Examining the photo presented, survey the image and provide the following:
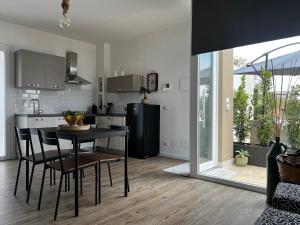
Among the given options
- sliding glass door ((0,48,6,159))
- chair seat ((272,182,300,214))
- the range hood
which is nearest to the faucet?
sliding glass door ((0,48,6,159))

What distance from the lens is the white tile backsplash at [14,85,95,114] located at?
516 cm

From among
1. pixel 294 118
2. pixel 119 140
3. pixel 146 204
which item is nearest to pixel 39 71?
pixel 119 140

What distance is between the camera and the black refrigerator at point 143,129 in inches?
198

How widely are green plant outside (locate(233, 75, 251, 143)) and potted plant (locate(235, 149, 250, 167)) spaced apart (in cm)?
34

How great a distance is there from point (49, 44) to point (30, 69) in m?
0.93

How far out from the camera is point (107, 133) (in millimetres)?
2664

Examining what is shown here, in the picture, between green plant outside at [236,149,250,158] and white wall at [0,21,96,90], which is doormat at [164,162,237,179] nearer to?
green plant outside at [236,149,250,158]

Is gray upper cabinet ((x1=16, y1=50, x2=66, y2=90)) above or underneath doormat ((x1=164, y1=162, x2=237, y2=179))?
above

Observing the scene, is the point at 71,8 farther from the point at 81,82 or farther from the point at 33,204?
the point at 33,204

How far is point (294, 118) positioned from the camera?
4.02 metres

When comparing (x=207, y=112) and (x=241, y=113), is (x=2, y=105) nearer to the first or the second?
(x=207, y=112)

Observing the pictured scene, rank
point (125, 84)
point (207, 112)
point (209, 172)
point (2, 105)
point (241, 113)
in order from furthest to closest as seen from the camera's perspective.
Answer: point (125, 84) < point (2, 105) < point (241, 113) < point (207, 112) < point (209, 172)

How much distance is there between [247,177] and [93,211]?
7.92 feet

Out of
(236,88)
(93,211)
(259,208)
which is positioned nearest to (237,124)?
(236,88)
